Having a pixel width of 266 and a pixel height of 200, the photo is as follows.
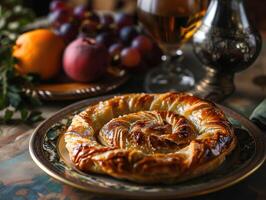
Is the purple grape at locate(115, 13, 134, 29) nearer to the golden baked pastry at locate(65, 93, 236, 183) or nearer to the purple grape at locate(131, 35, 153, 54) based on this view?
the purple grape at locate(131, 35, 153, 54)

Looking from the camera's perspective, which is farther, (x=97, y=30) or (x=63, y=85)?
(x=97, y=30)

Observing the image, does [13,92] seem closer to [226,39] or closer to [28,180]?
[28,180]

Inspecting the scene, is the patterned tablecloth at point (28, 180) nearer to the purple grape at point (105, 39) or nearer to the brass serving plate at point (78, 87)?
the brass serving plate at point (78, 87)

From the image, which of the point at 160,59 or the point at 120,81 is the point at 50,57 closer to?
the point at 120,81

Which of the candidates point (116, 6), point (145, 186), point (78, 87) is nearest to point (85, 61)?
point (78, 87)

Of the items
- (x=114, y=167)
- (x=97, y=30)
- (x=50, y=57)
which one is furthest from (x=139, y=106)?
(x=97, y=30)

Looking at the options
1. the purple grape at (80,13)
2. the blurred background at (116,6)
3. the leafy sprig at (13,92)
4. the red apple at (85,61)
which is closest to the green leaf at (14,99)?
the leafy sprig at (13,92)

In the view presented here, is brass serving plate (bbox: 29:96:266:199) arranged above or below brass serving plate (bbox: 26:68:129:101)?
above

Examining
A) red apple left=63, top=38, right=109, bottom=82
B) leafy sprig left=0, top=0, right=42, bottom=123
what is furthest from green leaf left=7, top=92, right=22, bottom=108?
red apple left=63, top=38, right=109, bottom=82
